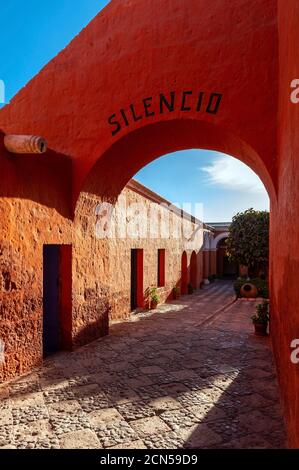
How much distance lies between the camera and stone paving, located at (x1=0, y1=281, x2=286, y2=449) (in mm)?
2756

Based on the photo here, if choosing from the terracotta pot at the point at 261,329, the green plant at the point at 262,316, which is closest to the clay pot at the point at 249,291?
the green plant at the point at 262,316

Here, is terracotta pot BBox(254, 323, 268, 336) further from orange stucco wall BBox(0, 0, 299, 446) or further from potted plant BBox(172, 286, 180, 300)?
potted plant BBox(172, 286, 180, 300)

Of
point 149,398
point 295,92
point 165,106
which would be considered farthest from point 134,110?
point 149,398

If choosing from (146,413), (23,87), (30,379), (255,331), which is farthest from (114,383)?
(23,87)

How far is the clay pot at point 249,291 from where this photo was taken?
1192cm

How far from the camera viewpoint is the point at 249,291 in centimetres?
1196

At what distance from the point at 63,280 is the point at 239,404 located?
3.31 meters

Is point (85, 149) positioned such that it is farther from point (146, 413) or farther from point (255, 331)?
point (255, 331)

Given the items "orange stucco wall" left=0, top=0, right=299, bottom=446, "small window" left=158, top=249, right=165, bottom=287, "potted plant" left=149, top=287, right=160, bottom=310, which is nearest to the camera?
"orange stucco wall" left=0, top=0, right=299, bottom=446

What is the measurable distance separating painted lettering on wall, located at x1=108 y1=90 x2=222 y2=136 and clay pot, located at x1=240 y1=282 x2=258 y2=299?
8861 mm

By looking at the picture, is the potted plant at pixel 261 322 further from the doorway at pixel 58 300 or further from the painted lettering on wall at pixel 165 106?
the painted lettering on wall at pixel 165 106

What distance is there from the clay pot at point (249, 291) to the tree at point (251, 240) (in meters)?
1.63

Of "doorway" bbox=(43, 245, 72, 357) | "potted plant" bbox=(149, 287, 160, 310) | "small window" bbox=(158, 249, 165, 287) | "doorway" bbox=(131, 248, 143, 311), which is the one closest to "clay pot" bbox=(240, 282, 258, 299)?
"small window" bbox=(158, 249, 165, 287)

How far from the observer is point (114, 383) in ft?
12.8
